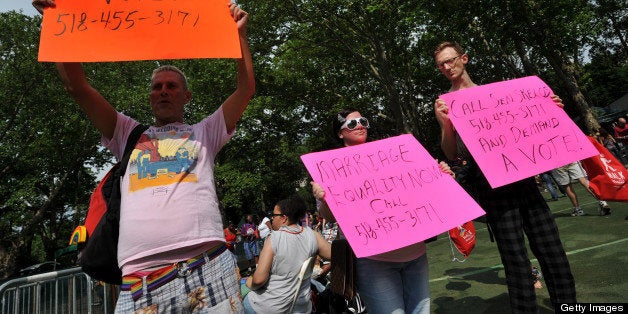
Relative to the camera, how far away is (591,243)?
5031 millimetres

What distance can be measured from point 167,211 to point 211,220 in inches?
7.8

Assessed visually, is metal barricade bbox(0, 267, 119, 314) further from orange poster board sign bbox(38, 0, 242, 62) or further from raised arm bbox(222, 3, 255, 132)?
raised arm bbox(222, 3, 255, 132)

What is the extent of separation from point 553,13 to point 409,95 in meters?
10.1

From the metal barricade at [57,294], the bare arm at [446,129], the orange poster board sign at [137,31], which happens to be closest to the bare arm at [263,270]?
the bare arm at [446,129]

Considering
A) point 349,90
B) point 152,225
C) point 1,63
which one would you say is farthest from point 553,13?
point 1,63

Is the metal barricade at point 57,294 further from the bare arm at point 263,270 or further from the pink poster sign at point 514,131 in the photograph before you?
the pink poster sign at point 514,131

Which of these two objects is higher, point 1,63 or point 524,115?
Answer: point 1,63

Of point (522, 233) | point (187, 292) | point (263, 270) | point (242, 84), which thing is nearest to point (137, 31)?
point (242, 84)

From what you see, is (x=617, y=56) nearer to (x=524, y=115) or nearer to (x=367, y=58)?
(x=367, y=58)

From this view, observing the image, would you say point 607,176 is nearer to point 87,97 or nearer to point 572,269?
point 572,269

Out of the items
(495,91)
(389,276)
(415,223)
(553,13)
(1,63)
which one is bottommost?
(389,276)

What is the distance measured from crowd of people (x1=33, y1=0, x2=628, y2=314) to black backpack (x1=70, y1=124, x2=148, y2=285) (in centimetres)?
8

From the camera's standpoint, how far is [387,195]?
2.25m

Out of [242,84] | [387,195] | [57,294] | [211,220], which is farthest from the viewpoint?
[57,294]
